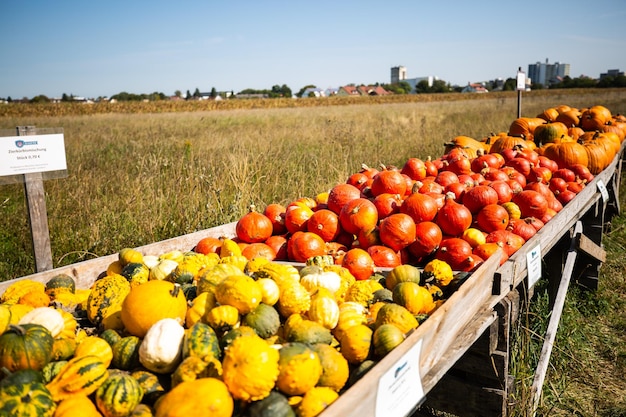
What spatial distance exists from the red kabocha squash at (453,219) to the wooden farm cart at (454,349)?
1.42 ft

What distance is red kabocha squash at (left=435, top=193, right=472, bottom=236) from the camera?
3.01 metres

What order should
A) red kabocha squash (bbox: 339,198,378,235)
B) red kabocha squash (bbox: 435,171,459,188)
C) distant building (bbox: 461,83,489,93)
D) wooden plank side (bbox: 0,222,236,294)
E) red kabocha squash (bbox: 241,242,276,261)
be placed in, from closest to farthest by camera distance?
wooden plank side (bbox: 0,222,236,294), red kabocha squash (bbox: 241,242,276,261), red kabocha squash (bbox: 339,198,378,235), red kabocha squash (bbox: 435,171,459,188), distant building (bbox: 461,83,489,93)

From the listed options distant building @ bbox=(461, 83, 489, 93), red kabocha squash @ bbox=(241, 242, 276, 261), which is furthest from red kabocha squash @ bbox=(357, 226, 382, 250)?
distant building @ bbox=(461, 83, 489, 93)

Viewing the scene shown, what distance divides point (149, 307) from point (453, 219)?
6.76 ft

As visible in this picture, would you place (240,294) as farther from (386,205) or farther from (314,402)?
(386,205)

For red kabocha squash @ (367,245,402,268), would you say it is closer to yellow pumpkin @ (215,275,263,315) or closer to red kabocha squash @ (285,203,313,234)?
red kabocha squash @ (285,203,313,234)

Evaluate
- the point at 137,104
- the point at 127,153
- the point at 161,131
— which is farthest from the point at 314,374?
the point at 137,104

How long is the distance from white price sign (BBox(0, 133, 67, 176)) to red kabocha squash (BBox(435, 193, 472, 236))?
265 centimetres

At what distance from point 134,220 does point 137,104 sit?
3433 cm

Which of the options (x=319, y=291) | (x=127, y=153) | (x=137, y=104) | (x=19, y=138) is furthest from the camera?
(x=137, y=104)

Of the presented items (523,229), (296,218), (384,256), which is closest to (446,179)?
(523,229)

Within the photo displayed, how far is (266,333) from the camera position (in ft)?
5.57

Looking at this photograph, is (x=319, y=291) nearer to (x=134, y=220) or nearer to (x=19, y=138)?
(x=19, y=138)

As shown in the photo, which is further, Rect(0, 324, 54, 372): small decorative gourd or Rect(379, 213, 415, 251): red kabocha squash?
Rect(379, 213, 415, 251): red kabocha squash
